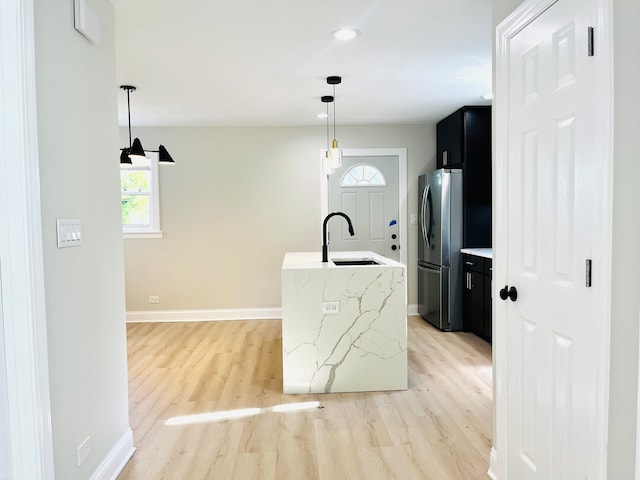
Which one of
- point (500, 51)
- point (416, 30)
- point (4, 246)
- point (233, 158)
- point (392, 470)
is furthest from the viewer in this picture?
point (233, 158)

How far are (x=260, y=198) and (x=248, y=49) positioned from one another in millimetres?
2662

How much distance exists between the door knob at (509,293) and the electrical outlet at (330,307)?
4.44ft

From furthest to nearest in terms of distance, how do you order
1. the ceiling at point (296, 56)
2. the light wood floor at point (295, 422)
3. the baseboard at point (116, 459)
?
the ceiling at point (296, 56) → the light wood floor at point (295, 422) → the baseboard at point (116, 459)

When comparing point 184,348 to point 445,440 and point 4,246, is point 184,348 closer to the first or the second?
point 445,440

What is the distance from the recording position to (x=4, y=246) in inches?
57.3

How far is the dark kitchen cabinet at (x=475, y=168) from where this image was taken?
4.68 m

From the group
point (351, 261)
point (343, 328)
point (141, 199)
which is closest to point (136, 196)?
point (141, 199)

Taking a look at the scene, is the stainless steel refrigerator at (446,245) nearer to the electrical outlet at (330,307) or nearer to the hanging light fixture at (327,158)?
the hanging light fixture at (327,158)

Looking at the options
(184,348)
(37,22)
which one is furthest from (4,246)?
(184,348)

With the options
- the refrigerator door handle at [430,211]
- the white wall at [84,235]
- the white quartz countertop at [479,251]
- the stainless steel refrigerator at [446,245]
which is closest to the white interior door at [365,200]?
the refrigerator door handle at [430,211]

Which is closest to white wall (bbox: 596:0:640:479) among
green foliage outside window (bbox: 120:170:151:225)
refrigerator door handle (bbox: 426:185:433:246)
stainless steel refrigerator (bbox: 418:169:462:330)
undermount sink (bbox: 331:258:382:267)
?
undermount sink (bbox: 331:258:382:267)

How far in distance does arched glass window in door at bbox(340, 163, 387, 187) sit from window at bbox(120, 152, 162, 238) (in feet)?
7.81

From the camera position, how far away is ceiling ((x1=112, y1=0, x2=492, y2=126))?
2.43 metres

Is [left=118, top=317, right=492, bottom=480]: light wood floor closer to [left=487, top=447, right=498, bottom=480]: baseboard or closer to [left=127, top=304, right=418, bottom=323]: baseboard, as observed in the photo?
[left=487, top=447, right=498, bottom=480]: baseboard
